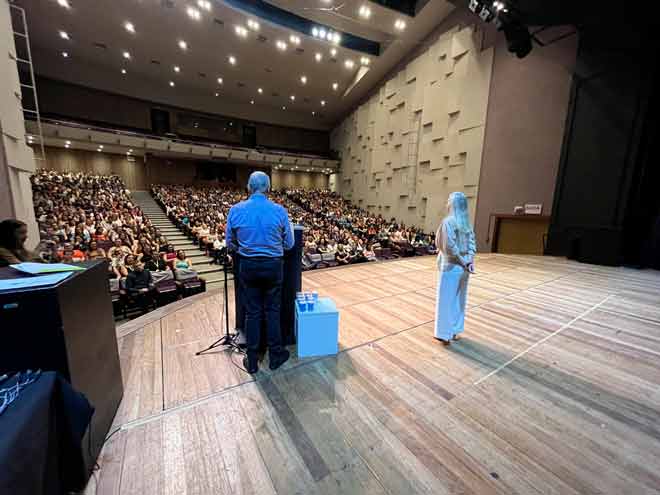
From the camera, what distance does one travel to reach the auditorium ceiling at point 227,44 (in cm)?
1030

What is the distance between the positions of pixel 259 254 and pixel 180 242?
28.6ft

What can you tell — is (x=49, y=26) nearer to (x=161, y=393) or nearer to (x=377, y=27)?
(x=377, y=27)

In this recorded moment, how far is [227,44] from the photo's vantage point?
1224 cm

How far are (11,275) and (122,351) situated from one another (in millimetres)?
1459

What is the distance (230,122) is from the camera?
20.6 metres

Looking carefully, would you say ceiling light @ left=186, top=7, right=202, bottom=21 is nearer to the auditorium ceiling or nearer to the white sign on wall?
the auditorium ceiling

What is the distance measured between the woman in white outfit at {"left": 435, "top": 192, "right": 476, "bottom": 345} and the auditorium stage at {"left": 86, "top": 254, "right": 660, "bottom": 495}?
0.22 m

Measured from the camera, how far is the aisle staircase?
6929 mm

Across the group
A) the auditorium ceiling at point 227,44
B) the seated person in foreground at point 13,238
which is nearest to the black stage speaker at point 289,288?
the seated person in foreground at point 13,238

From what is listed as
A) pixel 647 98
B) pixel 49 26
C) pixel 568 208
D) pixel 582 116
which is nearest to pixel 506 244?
pixel 568 208

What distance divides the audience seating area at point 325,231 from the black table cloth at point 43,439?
1.44 metres

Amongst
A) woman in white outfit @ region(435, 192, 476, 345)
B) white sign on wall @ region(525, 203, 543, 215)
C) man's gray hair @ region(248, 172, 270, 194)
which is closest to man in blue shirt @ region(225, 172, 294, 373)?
man's gray hair @ region(248, 172, 270, 194)

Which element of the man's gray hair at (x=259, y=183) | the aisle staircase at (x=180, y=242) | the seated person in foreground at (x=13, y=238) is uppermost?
the man's gray hair at (x=259, y=183)

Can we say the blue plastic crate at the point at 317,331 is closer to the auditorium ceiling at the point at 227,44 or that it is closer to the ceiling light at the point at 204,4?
the ceiling light at the point at 204,4
